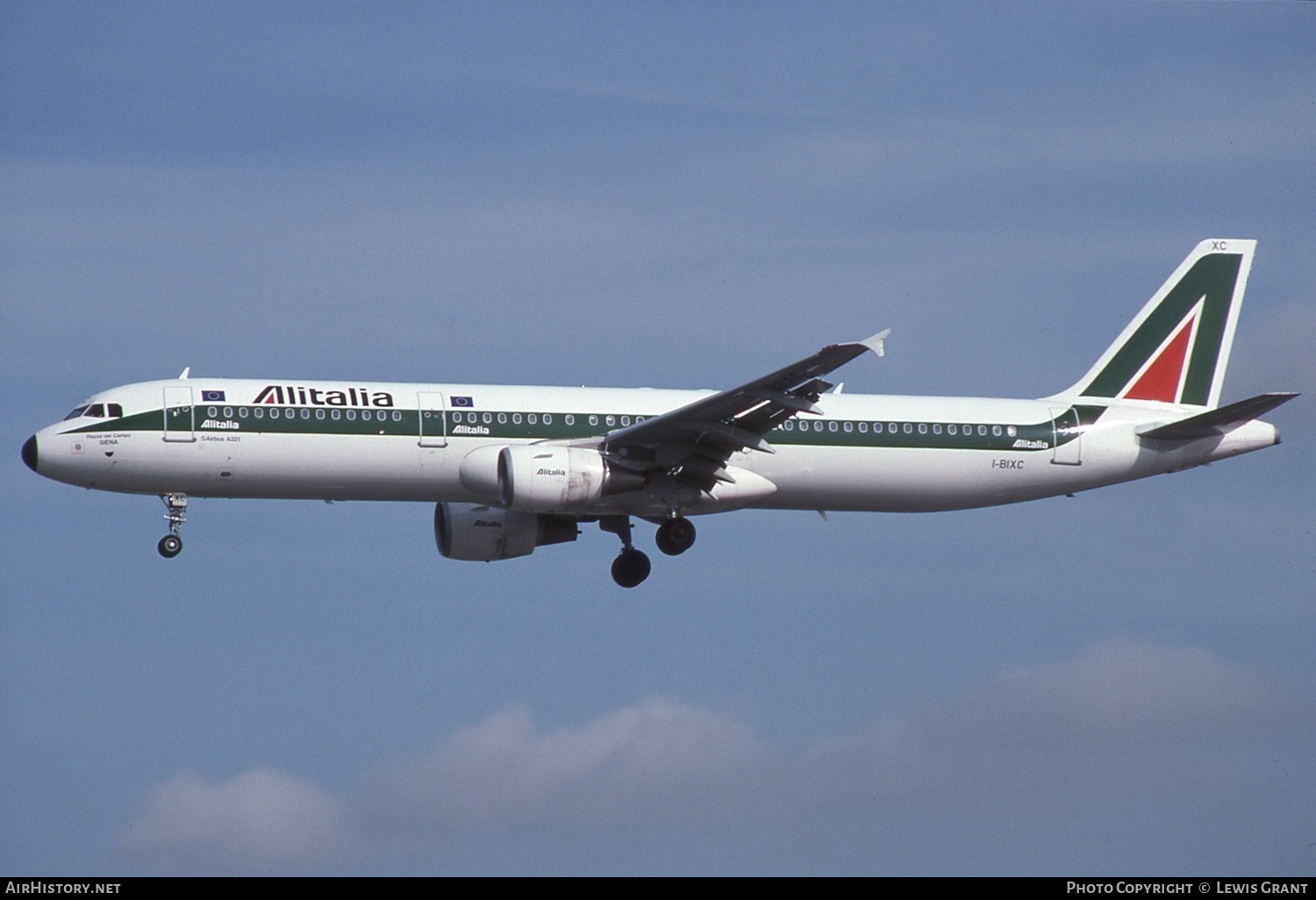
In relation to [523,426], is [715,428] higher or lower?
lower

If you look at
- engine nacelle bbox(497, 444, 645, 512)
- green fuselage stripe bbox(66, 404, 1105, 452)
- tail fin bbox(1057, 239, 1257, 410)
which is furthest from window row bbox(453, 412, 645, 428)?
tail fin bbox(1057, 239, 1257, 410)

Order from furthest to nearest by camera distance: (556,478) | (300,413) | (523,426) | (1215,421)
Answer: (1215,421)
(523,426)
(300,413)
(556,478)

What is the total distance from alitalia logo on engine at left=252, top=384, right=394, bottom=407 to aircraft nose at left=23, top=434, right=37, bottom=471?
5.11m

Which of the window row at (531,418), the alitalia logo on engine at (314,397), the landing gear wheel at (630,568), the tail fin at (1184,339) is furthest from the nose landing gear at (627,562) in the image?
the tail fin at (1184,339)

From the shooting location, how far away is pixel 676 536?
1966 inches

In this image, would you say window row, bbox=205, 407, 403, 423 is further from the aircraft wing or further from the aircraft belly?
the aircraft belly

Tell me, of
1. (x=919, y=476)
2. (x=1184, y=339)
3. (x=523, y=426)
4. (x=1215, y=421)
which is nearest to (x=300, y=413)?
(x=523, y=426)

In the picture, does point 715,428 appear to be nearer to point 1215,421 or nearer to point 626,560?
point 626,560

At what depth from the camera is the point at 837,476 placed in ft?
162

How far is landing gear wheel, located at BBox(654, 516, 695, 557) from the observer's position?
164 feet

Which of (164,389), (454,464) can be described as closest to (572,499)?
(454,464)

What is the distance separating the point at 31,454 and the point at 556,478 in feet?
39.6
